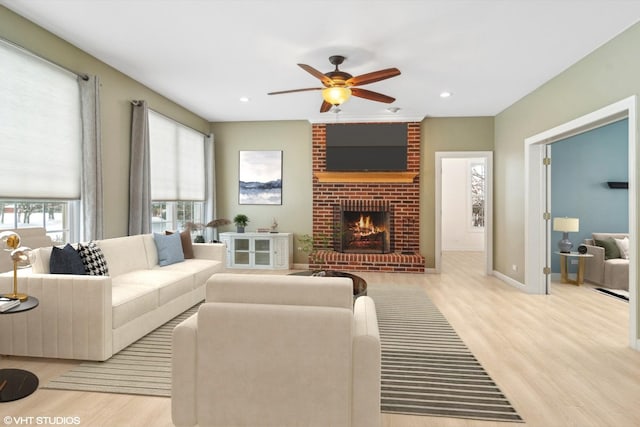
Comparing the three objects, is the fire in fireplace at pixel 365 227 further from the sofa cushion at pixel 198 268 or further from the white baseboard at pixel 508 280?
the sofa cushion at pixel 198 268

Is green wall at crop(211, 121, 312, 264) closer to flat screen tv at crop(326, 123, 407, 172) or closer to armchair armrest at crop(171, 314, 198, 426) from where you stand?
flat screen tv at crop(326, 123, 407, 172)

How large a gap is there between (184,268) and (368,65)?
10.2 ft

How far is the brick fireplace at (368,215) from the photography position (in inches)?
251

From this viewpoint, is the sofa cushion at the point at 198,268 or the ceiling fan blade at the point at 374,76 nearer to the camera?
the ceiling fan blade at the point at 374,76

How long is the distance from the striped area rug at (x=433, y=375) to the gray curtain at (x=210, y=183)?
4023 mm

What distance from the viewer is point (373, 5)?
9.37 feet

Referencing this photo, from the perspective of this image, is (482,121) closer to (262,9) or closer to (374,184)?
(374,184)

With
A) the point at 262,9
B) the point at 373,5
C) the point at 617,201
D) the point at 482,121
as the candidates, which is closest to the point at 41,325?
the point at 262,9

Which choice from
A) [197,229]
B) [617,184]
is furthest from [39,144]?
[617,184]

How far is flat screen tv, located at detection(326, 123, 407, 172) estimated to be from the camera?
21.1ft

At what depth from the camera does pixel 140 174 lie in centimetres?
448

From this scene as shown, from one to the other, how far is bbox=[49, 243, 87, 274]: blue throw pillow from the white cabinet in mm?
3576

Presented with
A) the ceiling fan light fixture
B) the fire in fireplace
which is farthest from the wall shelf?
the ceiling fan light fixture

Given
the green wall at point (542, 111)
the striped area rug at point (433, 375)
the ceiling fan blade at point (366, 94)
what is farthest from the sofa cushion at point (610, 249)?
the ceiling fan blade at point (366, 94)
